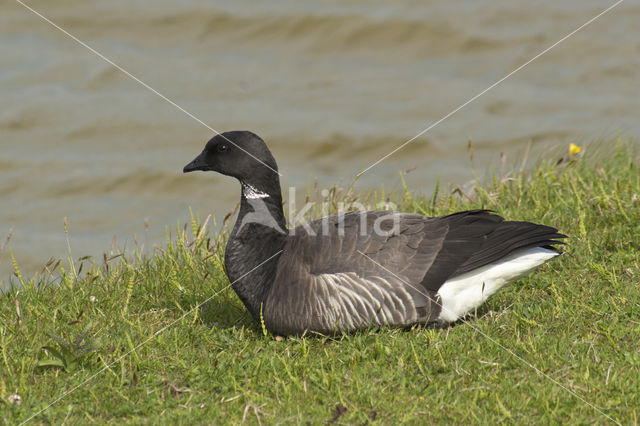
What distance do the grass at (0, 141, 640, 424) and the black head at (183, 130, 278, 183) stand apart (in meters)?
1.02

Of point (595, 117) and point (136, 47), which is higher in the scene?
point (136, 47)

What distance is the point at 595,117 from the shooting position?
12.5 m

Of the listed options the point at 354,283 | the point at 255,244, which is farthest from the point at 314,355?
the point at 255,244

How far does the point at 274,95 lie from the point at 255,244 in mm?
8009

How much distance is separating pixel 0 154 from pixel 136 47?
3.47 m

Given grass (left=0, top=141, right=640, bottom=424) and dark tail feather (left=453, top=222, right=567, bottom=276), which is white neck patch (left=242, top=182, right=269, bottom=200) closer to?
grass (left=0, top=141, right=640, bottom=424)

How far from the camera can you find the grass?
4.32 m

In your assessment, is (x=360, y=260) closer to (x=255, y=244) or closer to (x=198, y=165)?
(x=255, y=244)

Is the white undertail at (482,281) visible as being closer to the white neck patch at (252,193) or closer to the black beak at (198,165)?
the white neck patch at (252,193)

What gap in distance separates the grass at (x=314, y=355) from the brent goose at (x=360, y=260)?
0.18m

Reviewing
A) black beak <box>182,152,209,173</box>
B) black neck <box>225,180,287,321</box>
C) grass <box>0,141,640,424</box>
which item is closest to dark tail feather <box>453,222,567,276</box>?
grass <box>0,141,640,424</box>

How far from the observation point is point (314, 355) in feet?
16.8

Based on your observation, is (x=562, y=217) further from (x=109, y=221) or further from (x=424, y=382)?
(x=109, y=221)

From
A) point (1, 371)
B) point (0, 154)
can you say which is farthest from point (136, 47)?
point (1, 371)
